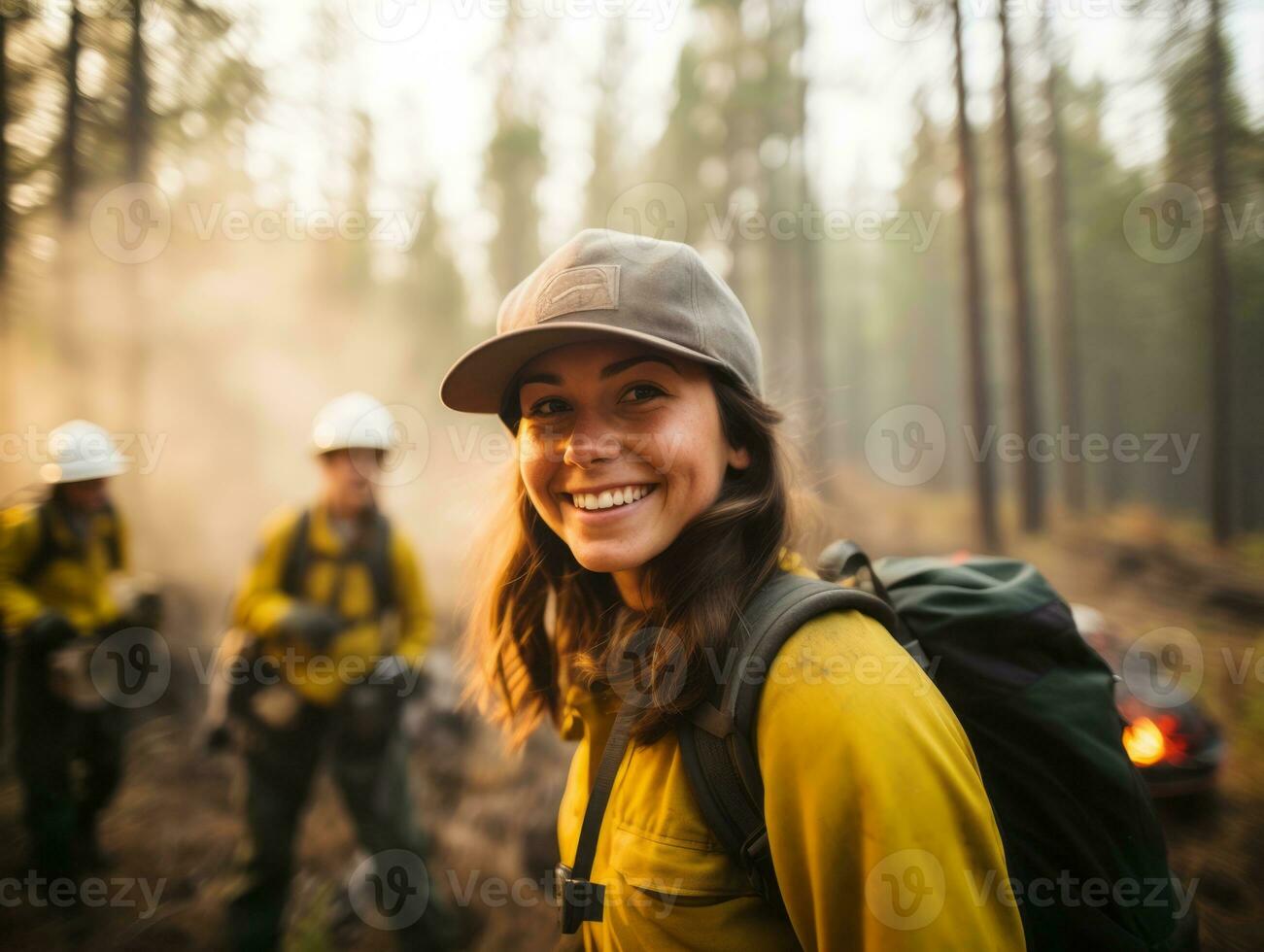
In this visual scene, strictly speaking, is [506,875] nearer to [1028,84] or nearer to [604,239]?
[604,239]

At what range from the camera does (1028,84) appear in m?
10.5

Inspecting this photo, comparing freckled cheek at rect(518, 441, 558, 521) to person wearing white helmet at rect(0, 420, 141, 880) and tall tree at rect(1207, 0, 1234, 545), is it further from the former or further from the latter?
tall tree at rect(1207, 0, 1234, 545)

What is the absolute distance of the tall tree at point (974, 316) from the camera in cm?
853

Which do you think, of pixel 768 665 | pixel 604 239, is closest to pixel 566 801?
pixel 768 665

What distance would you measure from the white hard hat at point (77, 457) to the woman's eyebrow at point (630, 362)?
503 centimetres

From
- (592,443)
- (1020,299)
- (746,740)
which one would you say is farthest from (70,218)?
(1020,299)

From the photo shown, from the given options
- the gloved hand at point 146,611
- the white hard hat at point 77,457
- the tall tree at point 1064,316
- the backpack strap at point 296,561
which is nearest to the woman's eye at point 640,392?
the backpack strap at point 296,561

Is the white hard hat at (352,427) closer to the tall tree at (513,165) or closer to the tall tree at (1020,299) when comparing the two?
the tall tree at (1020,299)

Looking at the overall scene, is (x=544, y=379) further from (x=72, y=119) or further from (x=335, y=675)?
(x=72, y=119)

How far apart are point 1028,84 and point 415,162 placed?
50.6ft

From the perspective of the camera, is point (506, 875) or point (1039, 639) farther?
point (506, 875)

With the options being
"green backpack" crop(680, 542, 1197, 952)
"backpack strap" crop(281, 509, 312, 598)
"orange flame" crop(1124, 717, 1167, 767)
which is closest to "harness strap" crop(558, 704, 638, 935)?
"green backpack" crop(680, 542, 1197, 952)

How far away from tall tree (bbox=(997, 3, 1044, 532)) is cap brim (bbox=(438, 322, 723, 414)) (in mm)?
10266

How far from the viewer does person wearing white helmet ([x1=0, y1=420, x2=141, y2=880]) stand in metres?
4.25
